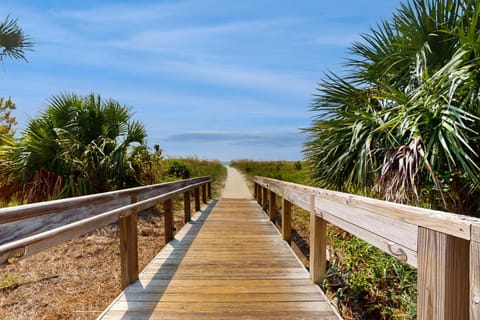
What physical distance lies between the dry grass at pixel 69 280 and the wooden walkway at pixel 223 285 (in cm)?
53

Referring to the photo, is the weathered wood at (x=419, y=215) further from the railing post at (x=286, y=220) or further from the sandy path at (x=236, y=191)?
the sandy path at (x=236, y=191)

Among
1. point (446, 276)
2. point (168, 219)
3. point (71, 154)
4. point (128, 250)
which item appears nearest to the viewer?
point (446, 276)

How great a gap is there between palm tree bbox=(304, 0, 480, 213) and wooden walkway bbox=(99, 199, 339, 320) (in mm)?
1480

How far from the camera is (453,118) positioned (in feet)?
10.7

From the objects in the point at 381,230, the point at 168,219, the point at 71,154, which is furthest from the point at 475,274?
the point at 71,154

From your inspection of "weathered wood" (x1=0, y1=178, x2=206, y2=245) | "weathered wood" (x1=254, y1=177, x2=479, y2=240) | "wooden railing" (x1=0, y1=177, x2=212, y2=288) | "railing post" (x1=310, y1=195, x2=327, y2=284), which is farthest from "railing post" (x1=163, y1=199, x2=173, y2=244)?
"weathered wood" (x1=254, y1=177, x2=479, y2=240)

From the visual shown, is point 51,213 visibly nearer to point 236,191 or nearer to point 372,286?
point 372,286

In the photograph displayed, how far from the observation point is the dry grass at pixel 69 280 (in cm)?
287

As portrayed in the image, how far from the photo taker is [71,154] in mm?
5941

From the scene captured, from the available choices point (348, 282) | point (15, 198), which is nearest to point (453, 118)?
point (348, 282)

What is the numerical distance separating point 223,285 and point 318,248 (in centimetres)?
90

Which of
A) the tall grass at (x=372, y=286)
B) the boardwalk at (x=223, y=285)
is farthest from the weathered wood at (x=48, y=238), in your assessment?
the tall grass at (x=372, y=286)

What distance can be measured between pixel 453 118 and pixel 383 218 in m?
2.31

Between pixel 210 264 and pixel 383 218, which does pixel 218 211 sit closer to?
pixel 210 264
